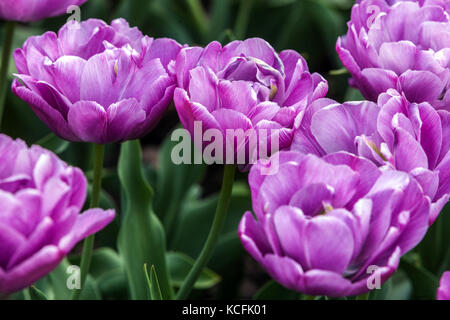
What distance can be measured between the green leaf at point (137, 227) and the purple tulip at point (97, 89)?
0.27 metres

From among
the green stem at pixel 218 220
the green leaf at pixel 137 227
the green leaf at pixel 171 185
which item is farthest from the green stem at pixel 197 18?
the green stem at pixel 218 220

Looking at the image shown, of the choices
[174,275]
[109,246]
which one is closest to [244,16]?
[109,246]

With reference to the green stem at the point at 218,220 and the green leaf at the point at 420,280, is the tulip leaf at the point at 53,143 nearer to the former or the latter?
the green stem at the point at 218,220

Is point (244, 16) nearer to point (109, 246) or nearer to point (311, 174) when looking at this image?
point (109, 246)

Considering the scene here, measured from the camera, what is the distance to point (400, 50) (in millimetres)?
779

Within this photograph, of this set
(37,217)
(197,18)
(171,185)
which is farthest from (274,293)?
(197,18)

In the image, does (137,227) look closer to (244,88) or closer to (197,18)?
(244,88)

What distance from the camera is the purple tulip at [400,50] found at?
2.51 ft

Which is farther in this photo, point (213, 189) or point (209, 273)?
point (213, 189)

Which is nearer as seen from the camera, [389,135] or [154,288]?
[389,135]

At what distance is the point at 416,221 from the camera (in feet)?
1.99

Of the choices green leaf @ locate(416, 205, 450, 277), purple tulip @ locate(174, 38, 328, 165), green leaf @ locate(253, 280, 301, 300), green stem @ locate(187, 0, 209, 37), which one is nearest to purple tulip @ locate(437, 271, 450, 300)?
purple tulip @ locate(174, 38, 328, 165)

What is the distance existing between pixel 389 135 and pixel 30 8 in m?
0.41
